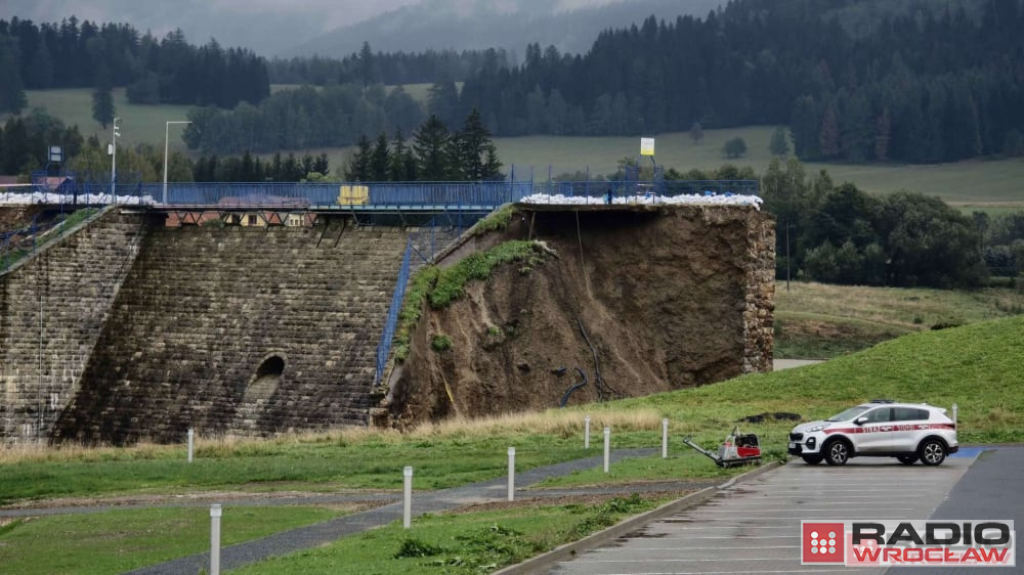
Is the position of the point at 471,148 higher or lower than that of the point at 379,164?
higher

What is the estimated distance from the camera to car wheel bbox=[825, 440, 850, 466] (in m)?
37.3

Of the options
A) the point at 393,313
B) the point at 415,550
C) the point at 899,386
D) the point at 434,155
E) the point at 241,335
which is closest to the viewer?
the point at 415,550

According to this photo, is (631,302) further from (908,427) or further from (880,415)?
(908,427)

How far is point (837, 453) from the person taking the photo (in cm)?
3747

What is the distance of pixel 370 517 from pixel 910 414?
1366 centimetres

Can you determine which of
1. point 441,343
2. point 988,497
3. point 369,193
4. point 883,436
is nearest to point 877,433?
point 883,436

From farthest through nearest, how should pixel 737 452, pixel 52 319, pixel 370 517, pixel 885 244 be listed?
pixel 885 244 → pixel 52 319 → pixel 737 452 → pixel 370 517

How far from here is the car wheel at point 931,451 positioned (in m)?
36.8

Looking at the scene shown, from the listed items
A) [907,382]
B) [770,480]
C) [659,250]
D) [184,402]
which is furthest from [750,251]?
[770,480]

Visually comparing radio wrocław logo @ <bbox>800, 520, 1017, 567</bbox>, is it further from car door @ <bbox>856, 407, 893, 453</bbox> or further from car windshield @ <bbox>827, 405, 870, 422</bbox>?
car windshield @ <bbox>827, 405, 870, 422</bbox>

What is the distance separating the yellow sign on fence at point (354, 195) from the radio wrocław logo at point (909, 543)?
3746 centimetres

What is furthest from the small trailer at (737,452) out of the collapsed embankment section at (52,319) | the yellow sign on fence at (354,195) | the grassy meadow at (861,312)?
the grassy meadow at (861,312)

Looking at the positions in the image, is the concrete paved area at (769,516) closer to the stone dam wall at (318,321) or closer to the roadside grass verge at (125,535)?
the roadside grass verge at (125,535)

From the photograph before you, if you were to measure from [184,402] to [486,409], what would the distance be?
9.87 m
